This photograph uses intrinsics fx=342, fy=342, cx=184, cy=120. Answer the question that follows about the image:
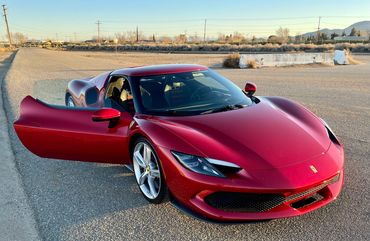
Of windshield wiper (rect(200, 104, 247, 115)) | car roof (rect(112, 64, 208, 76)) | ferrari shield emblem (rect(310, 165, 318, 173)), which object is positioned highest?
car roof (rect(112, 64, 208, 76))

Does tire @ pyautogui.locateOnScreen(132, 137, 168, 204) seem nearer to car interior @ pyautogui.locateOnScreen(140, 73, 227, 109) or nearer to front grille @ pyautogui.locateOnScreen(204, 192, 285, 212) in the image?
car interior @ pyautogui.locateOnScreen(140, 73, 227, 109)

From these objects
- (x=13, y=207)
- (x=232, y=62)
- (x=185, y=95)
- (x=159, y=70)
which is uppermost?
(x=159, y=70)

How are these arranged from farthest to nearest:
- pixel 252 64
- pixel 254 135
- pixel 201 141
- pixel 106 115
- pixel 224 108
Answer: pixel 252 64 → pixel 224 108 → pixel 106 115 → pixel 254 135 → pixel 201 141

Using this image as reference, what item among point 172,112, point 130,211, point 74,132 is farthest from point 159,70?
point 130,211

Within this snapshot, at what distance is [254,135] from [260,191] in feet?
2.28

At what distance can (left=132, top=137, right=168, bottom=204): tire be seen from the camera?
10.7 ft

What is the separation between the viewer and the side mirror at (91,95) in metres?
5.05

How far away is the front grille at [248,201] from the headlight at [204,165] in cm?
19

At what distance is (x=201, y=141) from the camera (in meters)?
3.06

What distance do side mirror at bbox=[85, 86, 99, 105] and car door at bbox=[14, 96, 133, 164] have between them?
0.92 m

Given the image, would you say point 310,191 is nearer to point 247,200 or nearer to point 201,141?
point 247,200

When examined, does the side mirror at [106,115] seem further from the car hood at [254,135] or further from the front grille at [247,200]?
the front grille at [247,200]

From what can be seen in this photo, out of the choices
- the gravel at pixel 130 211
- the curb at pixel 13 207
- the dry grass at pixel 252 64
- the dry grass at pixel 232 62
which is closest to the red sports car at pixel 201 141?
the gravel at pixel 130 211

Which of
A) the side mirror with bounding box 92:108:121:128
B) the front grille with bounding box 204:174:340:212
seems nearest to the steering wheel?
the side mirror with bounding box 92:108:121:128
